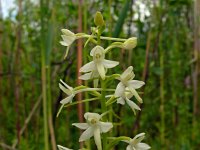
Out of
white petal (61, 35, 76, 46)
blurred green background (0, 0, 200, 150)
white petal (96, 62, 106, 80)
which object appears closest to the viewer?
white petal (96, 62, 106, 80)

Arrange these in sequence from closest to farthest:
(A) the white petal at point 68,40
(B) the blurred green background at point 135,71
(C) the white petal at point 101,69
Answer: (C) the white petal at point 101,69 < (A) the white petal at point 68,40 < (B) the blurred green background at point 135,71

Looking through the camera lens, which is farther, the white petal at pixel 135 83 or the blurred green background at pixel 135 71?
the blurred green background at pixel 135 71

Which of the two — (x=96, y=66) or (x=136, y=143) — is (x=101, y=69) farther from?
(x=136, y=143)

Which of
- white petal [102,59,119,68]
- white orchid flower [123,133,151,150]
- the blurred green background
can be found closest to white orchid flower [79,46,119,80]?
white petal [102,59,119,68]

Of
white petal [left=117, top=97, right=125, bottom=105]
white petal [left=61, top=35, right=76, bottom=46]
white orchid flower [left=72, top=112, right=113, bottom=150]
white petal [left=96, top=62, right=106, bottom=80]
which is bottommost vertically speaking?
white orchid flower [left=72, top=112, right=113, bottom=150]

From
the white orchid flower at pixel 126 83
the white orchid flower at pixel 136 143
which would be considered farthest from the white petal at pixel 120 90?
the white orchid flower at pixel 136 143

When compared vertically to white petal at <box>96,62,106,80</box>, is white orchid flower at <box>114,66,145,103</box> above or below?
below

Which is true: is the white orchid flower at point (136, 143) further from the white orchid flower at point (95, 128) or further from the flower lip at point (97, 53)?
the flower lip at point (97, 53)

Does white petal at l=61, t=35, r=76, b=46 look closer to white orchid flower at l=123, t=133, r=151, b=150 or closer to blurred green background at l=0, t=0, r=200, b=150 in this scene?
white orchid flower at l=123, t=133, r=151, b=150

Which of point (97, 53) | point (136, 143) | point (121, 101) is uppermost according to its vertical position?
point (97, 53)

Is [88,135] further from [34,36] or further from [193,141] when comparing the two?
[34,36]

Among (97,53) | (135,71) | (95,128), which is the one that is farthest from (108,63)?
(135,71)

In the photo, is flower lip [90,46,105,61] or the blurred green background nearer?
flower lip [90,46,105,61]

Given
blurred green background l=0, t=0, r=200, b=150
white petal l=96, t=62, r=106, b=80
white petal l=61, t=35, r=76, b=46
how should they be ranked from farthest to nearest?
blurred green background l=0, t=0, r=200, b=150, white petal l=61, t=35, r=76, b=46, white petal l=96, t=62, r=106, b=80
